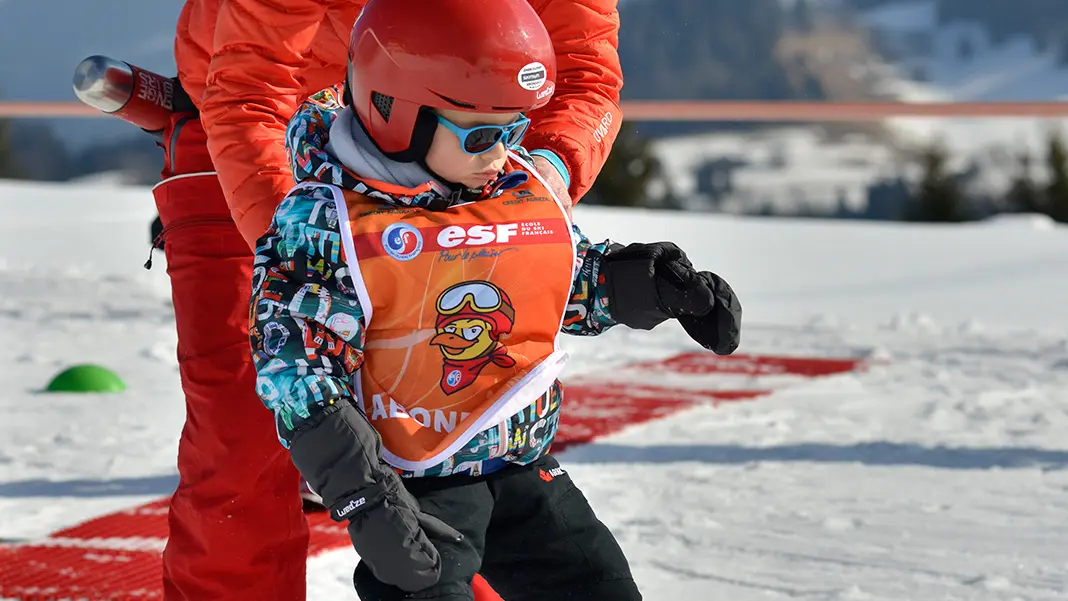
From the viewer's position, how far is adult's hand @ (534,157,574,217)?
2.17 meters

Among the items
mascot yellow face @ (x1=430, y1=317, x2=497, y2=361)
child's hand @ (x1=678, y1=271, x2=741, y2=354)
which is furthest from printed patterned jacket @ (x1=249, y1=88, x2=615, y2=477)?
child's hand @ (x1=678, y1=271, x2=741, y2=354)

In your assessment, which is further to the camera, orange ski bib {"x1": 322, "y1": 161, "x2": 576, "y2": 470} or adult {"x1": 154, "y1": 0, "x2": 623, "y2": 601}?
adult {"x1": 154, "y1": 0, "x2": 623, "y2": 601}

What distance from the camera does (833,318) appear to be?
750 cm

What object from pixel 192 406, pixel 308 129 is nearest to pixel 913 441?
pixel 192 406

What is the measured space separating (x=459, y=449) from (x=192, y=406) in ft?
2.94

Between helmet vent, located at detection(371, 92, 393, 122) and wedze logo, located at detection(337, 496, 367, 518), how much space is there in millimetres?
550

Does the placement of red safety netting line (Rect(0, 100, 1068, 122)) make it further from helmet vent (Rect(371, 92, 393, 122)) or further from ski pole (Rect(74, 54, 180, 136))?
helmet vent (Rect(371, 92, 393, 122))

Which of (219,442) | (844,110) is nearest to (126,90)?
(219,442)

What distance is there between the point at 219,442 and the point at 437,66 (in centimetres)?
103

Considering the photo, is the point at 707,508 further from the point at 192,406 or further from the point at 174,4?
the point at 174,4

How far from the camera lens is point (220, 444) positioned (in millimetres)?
2635

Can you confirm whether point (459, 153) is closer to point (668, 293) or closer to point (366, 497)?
point (668, 293)

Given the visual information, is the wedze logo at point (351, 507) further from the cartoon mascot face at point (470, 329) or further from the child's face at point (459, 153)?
the child's face at point (459, 153)

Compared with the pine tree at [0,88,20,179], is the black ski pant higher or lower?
higher
